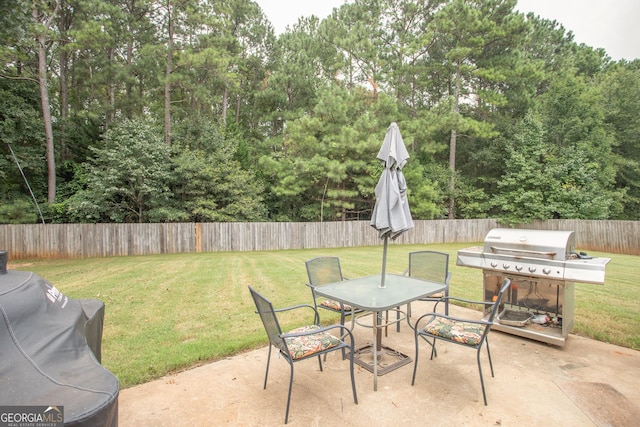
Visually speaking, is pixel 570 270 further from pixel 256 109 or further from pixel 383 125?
pixel 256 109

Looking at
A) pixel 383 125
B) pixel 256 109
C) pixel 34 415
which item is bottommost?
pixel 34 415

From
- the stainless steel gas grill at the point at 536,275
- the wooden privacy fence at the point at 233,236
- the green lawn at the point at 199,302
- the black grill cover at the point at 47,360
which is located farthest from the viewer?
the wooden privacy fence at the point at 233,236

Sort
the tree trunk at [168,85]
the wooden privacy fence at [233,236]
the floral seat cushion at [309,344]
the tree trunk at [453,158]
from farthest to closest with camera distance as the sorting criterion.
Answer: the tree trunk at [453,158]
the tree trunk at [168,85]
the wooden privacy fence at [233,236]
the floral seat cushion at [309,344]

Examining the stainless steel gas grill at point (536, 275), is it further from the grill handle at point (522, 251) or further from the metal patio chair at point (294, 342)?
the metal patio chair at point (294, 342)

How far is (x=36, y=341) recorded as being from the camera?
140cm

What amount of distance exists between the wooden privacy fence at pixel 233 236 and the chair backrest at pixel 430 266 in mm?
9056

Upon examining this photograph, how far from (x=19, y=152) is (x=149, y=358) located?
46.5 ft

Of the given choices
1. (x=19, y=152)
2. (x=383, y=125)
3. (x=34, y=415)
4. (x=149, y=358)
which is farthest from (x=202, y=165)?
(x=34, y=415)

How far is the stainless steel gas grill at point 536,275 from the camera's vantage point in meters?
3.09

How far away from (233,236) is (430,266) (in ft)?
30.8

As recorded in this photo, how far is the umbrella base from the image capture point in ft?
9.32

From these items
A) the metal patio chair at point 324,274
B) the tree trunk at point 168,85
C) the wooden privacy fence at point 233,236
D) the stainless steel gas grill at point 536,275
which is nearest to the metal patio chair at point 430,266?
the stainless steel gas grill at point 536,275

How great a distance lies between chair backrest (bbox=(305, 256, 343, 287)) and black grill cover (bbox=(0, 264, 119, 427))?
2199 millimetres

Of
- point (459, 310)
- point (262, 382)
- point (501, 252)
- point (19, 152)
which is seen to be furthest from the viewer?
point (19, 152)
